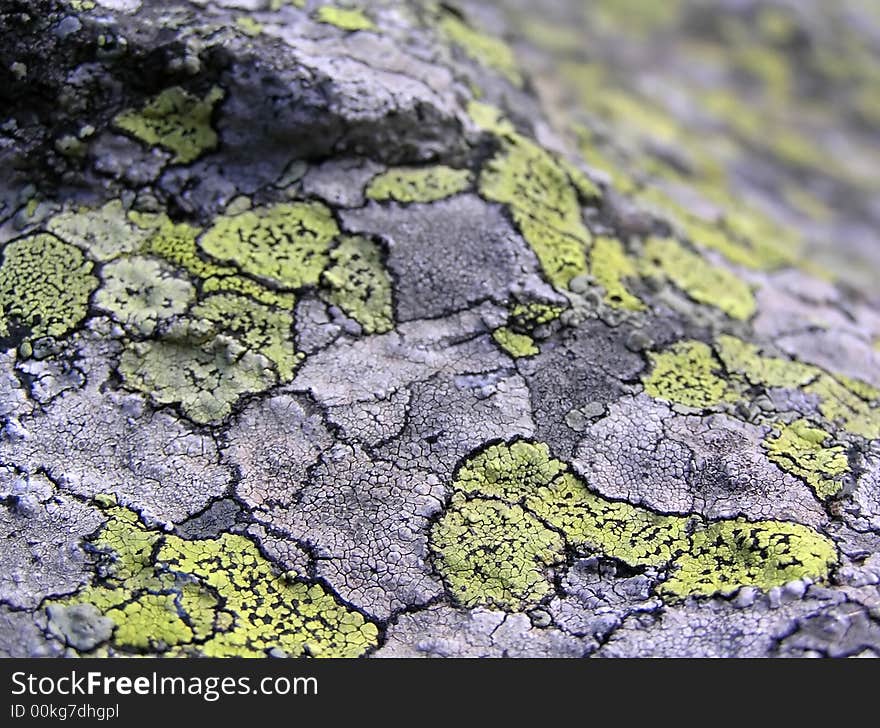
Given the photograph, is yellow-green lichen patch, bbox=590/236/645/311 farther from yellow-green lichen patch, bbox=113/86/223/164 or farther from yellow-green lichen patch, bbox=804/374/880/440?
yellow-green lichen patch, bbox=113/86/223/164

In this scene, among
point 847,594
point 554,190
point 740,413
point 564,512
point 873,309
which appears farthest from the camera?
point 873,309

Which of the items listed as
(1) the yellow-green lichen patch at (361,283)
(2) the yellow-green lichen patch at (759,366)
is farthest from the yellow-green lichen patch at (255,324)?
(2) the yellow-green lichen patch at (759,366)

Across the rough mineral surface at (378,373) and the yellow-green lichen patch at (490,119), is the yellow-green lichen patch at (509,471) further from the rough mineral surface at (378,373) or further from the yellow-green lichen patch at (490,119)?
the yellow-green lichen patch at (490,119)

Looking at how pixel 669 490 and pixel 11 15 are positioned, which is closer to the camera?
pixel 669 490

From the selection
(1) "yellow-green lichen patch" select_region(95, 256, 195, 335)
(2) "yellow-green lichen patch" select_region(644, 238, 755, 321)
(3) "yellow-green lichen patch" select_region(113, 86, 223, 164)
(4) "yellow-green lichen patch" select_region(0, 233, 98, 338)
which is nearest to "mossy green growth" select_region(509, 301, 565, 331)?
(2) "yellow-green lichen patch" select_region(644, 238, 755, 321)

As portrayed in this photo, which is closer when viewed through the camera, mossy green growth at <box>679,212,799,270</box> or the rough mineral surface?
the rough mineral surface

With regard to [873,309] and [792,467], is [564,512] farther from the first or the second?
[873,309]

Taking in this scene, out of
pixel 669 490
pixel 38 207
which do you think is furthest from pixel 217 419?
pixel 669 490
